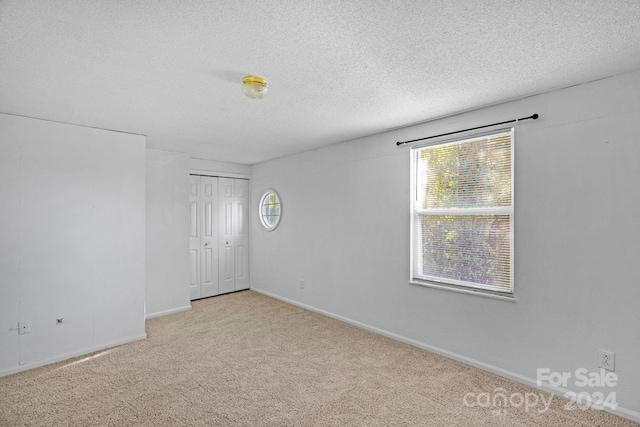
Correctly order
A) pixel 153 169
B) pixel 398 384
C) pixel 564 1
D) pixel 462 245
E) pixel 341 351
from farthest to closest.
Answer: pixel 153 169, pixel 341 351, pixel 462 245, pixel 398 384, pixel 564 1

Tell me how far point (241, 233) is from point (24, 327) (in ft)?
10.6

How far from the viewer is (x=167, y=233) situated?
454 cm

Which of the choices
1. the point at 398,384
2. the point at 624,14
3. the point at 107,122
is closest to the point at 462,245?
the point at 398,384

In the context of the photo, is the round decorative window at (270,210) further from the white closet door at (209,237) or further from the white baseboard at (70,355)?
the white baseboard at (70,355)

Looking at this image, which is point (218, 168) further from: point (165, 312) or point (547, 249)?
point (547, 249)

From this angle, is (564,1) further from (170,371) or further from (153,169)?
(153,169)

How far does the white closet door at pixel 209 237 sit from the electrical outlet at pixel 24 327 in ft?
8.02

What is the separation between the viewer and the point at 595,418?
82.9 inches

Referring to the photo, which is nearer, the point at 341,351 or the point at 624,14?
the point at 624,14

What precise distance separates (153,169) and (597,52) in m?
4.77

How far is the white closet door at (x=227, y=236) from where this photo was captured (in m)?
5.50

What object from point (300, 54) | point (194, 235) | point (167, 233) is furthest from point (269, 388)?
point (194, 235)

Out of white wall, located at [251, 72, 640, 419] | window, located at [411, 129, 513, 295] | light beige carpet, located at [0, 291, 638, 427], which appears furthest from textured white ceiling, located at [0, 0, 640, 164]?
light beige carpet, located at [0, 291, 638, 427]

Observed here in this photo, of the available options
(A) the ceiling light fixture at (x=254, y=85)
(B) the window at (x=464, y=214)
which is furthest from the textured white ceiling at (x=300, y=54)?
(B) the window at (x=464, y=214)
